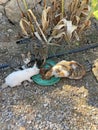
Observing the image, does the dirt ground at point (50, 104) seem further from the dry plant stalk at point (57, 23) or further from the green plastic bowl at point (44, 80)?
the dry plant stalk at point (57, 23)

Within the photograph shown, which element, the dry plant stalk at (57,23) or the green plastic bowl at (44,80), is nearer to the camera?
the green plastic bowl at (44,80)

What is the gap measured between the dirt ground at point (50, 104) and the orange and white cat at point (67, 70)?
0.17 ft

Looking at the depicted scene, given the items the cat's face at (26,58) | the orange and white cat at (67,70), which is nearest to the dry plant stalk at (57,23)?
the cat's face at (26,58)

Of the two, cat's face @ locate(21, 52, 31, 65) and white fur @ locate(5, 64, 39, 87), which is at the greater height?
cat's face @ locate(21, 52, 31, 65)

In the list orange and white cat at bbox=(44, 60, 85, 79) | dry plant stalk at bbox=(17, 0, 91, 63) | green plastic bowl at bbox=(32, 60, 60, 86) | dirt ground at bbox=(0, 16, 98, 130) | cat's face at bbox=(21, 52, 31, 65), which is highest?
dry plant stalk at bbox=(17, 0, 91, 63)

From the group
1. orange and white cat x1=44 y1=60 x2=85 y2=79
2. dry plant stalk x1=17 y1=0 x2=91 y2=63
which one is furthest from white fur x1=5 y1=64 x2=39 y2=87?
dry plant stalk x1=17 y1=0 x2=91 y2=63

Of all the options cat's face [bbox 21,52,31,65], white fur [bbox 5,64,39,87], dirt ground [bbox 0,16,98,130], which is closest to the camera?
dirt ground [bbox 0,16,98,130]

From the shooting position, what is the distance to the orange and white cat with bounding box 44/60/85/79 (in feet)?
7.98

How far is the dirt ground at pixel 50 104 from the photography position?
7.36 feet

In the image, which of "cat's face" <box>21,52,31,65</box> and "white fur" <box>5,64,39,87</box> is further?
"cat's face" <box>21,52,31,65</box>

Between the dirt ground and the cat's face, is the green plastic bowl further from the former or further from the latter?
the cat's face

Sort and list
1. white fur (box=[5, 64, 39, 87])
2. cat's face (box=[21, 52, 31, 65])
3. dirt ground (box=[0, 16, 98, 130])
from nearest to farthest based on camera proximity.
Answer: dirt ground (box=[0, 16, 98, 130]) < white fur (box=[5, 64, 39, 87]) < cat's face (box=[21, 52, 31, 65])

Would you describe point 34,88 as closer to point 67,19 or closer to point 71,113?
point 71,113

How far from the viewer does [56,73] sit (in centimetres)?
244
